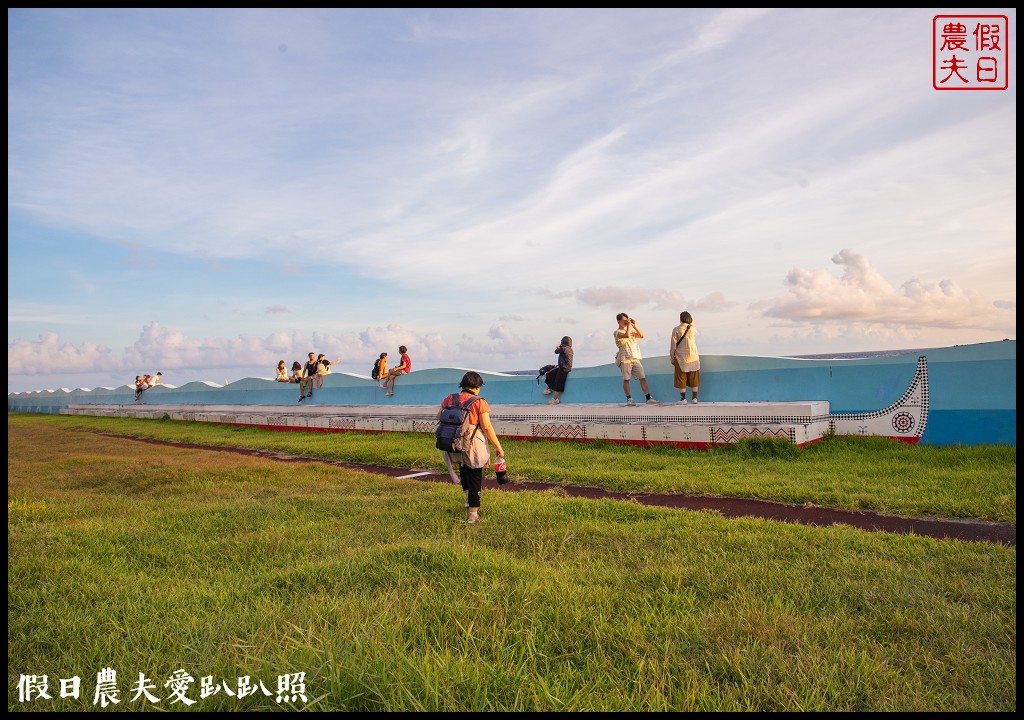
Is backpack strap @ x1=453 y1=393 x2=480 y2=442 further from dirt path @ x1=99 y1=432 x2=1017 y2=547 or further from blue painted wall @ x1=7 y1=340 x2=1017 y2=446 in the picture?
blue painted wall @ x1=7 y1=340 x2=1017 y2=446

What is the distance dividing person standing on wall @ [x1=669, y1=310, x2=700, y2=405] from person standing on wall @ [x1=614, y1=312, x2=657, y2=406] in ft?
2.16

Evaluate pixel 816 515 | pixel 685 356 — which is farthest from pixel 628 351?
pixel 816 515

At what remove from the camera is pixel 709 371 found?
514 inches

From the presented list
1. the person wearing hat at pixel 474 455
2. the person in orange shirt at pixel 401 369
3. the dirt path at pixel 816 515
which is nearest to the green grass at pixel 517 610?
the person wearing hat at pixel 474 455

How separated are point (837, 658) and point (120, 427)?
27928 mm

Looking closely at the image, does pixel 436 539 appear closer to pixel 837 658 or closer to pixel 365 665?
pixel 365 665

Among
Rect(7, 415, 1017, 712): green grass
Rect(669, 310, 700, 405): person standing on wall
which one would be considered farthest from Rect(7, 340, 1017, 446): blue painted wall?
Rect(7, 415, 1017, 712): green grass

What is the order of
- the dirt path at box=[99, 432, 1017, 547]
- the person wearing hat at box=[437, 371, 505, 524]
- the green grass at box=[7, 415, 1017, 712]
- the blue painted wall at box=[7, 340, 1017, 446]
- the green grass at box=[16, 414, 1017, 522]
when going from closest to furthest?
the green grass at box=[7, 415, 1017, 712] < the dirt path at box=[99, 432, 1017, 547] < the person wearing hat at box=[437, 371, 505, 524] < the green grass at box=[16, 414, 1017, 522] < the blue painted wall at box=[7, 340, 1017, 446]

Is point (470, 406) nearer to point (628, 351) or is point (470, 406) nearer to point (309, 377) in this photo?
point (628, 351)

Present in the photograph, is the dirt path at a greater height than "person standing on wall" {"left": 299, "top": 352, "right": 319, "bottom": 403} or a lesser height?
lesser

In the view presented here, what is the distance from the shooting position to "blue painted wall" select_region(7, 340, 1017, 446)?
32.4 feet

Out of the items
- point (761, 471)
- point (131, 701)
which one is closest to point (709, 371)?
point (761, 471)

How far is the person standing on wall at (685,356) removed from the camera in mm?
12356

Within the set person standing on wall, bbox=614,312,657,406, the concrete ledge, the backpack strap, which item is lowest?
the concrete ledge
